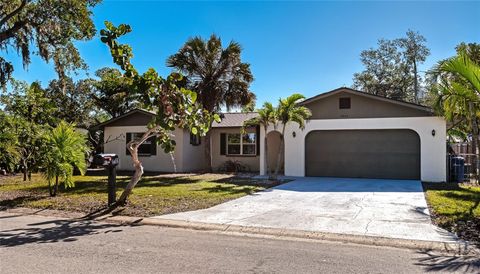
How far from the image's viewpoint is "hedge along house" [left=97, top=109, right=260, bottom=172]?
827 inches

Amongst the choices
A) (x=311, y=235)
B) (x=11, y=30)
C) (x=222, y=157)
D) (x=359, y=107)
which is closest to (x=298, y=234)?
(x=311, y=235)

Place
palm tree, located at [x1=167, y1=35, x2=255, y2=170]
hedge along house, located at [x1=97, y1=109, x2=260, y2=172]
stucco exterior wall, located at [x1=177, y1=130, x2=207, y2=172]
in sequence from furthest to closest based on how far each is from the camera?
1. hedge along house, located at [x1=97, y1=109, x2=260, y2=172]
2. stucco exterior wall, located at [x1=177, y1=130, x2=207, y2=172]
3. palm tree, located at [x1=167, y1=35, x2=255, y2=170]

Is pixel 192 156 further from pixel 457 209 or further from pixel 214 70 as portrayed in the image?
pixel 457 209

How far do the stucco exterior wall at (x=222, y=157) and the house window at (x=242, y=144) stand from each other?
29cm

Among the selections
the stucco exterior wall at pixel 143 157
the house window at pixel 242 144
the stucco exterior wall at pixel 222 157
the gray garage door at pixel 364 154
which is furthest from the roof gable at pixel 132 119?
the gray garage door at pixel 364 154

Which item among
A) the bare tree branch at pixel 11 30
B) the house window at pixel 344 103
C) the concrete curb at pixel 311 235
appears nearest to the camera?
the concrete curb at pixel 311 235

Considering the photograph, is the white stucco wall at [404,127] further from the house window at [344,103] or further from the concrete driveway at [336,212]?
the concrete driveway at [336,212]

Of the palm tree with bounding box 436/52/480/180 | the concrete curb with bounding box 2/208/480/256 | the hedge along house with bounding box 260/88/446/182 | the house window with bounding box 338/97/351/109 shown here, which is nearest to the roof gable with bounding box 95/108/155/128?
the hedge along house with bounding box 260/88/446/182

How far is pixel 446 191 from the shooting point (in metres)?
12.3

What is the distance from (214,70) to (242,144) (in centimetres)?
502

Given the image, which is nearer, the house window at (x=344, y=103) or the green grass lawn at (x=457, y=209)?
the green grass lawn at (x=457, y=209)

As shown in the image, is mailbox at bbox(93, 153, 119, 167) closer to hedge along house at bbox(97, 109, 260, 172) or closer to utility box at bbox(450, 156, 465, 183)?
hedge along house at bbox(97, 109, 260, 172)

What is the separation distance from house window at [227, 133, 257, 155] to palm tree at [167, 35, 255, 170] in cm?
301

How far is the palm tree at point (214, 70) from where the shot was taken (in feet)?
61.3
